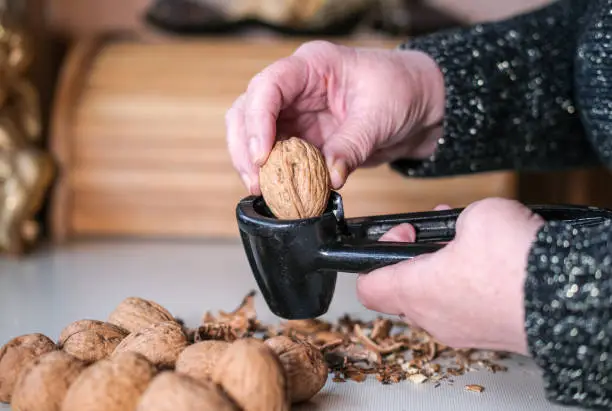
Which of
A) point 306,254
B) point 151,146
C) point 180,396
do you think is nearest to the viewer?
point 180,396

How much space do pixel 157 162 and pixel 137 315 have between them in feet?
2.39

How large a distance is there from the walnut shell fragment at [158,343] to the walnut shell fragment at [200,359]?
0.6 inches

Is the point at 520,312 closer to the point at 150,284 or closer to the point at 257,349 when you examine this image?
the point at 257,349

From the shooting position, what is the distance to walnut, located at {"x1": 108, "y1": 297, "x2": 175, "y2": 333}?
2.34 feet

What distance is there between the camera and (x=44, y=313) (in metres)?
0.91

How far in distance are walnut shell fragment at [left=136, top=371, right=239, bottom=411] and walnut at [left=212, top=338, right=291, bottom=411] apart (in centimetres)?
1

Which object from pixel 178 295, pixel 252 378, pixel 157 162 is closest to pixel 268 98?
pixel 252 378

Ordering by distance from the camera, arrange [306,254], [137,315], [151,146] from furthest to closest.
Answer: [151,146] → [137,315] → [306,254]

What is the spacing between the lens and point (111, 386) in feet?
1.77

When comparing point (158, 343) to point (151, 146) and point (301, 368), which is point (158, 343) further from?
point (151, 146)

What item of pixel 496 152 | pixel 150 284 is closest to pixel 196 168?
pixel 150 284

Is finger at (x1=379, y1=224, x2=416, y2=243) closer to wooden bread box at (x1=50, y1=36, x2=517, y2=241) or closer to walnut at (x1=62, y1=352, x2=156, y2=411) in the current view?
walnut at (x1=62, y1=352, x2=156, y2=411)

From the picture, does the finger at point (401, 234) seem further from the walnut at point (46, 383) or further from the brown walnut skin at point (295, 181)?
the walnut at point (46, 383)

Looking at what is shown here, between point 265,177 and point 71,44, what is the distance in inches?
43.5
